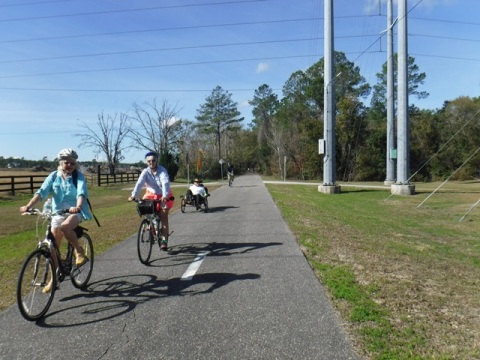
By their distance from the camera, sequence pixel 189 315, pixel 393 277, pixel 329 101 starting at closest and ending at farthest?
pixel 189 315
pixel 393 277
pixel 329 101

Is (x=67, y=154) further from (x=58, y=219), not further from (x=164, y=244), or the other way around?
(x=164, y=244)

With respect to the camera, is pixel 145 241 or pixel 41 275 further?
pixel 145 241

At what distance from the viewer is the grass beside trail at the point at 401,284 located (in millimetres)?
3721

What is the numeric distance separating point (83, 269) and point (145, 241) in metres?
1.51

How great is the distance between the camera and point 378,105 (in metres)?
64.9

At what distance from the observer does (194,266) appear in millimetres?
6645

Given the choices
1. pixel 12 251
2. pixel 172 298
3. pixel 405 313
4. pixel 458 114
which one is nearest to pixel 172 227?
pixel 12 251

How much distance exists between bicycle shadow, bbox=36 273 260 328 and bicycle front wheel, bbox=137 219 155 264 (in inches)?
27.9

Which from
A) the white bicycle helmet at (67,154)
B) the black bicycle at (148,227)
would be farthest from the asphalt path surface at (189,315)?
the white bicycle helmet at (67,154)

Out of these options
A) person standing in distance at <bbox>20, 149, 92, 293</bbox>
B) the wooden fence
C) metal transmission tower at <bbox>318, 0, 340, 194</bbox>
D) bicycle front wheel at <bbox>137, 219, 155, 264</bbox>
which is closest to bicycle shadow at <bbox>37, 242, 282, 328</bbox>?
bicycle front wheel at <bbox>137, 219, 155, 264</bbox>

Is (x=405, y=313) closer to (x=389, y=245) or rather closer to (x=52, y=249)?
(x=52, y=249)

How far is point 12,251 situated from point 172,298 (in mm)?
5727

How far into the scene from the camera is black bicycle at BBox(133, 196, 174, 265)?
6.84m

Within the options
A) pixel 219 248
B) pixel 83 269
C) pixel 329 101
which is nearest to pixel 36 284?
pixel 83 269
